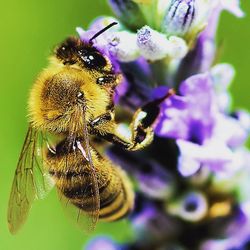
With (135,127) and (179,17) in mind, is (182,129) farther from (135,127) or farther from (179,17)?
(179,17)

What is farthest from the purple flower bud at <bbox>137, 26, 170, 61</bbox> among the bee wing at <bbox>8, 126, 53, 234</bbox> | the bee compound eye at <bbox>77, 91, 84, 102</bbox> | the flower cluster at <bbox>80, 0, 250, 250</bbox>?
the bee wing at <bbox>8, 126, 53, 234</bbox>

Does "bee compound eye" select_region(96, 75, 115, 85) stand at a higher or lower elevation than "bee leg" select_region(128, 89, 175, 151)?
higher

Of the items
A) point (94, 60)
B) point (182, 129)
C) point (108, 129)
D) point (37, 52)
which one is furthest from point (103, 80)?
point (37, 52)

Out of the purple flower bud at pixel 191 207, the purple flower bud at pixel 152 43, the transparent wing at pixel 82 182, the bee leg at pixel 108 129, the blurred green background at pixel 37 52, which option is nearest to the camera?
the purple flower bud at pixel 152 43

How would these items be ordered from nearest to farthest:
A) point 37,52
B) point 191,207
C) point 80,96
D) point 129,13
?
point 80,96 → point 129,13 → point 191,207 → point 37,52

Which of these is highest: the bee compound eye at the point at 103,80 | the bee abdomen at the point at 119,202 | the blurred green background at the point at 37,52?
the bee compound eye at the point at 103,80

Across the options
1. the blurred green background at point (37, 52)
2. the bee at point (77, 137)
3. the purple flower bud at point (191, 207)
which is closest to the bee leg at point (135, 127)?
the bee at point (77, 137)

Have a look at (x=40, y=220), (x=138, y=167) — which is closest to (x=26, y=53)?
(x=40, y=220)

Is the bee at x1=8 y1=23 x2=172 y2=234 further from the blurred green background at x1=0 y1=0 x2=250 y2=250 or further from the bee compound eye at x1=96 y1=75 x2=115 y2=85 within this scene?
the blurred green background at x1=0 y1=0 x2=250 y2=250

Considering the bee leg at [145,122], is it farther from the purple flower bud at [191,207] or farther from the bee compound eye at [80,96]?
the purple flower bud at [191,207]
